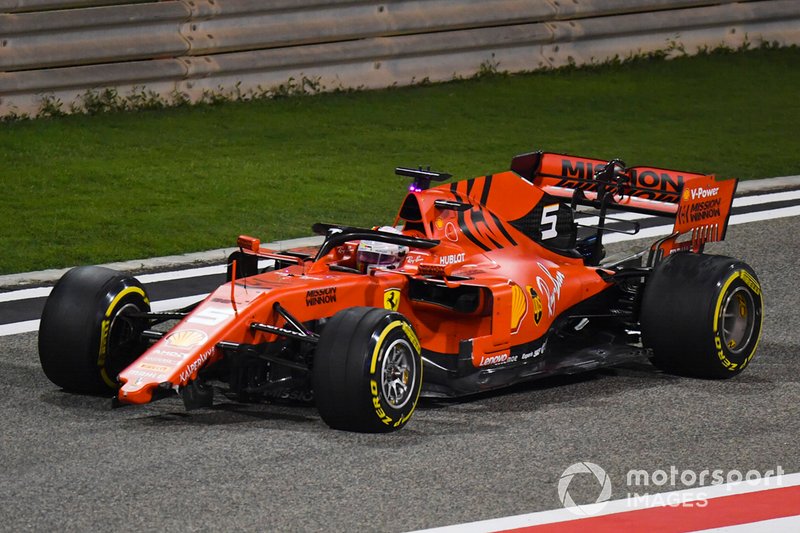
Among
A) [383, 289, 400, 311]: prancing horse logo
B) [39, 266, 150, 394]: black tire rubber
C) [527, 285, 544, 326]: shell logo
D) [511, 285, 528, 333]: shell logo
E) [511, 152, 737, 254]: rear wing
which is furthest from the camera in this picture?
[511, 152, 737, 254]: rear wing

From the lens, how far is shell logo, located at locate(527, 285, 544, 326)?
865 centimetres

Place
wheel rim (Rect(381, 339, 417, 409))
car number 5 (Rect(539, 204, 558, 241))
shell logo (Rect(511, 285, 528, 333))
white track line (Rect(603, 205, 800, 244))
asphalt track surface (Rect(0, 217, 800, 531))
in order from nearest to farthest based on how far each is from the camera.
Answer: asphalt track surface (Rect(0, 217, 800, 531)) < wheel rim (Rect(381, 339, 417, 409)) < shell logo (Rect(511, 285, 528, 333)) < car number 5 (Rect(539, 204, 558, 241)) < white track line (Rect(603, 205, 800, 244))

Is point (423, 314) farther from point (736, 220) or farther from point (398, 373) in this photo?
point (736, 220)

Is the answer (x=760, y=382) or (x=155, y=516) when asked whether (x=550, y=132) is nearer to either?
(x=760, y=382)

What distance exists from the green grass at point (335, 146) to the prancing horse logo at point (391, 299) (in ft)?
13.2

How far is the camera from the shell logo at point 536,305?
28.4 feet

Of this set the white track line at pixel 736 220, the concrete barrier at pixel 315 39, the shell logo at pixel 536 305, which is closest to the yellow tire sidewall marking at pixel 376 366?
the shell logo at pixel 536 305

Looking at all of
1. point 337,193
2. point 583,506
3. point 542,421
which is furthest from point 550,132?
point 583,506

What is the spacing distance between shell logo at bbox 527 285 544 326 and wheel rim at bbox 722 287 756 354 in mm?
1082

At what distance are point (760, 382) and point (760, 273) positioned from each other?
2918 millimetres

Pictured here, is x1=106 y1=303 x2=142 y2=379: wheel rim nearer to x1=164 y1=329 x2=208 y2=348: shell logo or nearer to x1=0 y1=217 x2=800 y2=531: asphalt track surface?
x1=0 y1=217 x2=800 y2=531: asphalt track surface

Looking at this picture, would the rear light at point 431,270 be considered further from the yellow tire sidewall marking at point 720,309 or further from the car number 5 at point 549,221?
the yellow tire sidewall marking at point 720,309

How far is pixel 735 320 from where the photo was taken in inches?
351
